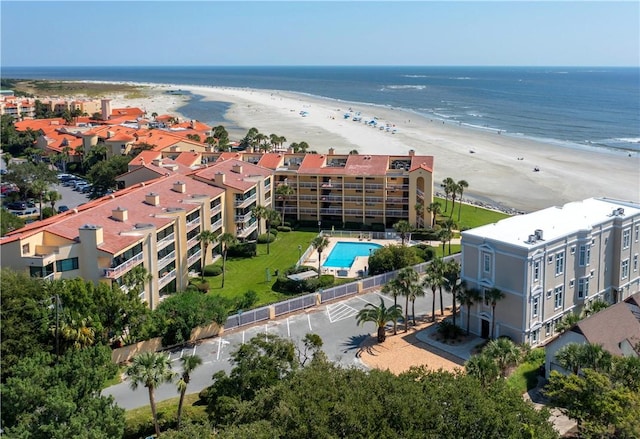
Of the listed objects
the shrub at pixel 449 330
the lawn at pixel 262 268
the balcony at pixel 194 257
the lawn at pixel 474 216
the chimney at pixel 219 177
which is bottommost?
the shrub at pixel 449 330

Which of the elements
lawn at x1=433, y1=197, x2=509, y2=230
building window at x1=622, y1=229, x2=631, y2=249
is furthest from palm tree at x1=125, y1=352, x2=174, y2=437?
lawn at x1=433, y1=197, x2=509, y2=230

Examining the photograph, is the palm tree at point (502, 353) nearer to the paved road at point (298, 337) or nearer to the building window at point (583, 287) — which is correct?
the paved road at point (298, 337)

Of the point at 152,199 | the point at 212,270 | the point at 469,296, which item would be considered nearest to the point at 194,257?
the point at 212,270

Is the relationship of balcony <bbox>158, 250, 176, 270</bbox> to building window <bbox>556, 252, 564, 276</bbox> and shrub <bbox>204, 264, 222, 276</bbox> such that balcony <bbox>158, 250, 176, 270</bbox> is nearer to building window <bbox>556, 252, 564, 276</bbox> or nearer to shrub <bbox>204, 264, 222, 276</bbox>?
shrub <bbox>204, 264, 222, 276</bbox>

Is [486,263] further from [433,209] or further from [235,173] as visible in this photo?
[235,173]

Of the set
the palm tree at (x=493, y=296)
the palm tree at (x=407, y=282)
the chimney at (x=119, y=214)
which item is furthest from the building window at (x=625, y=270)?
the chimney at (x=119, y=214)
